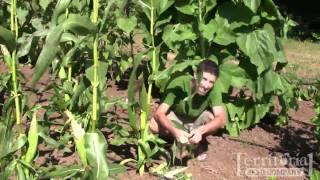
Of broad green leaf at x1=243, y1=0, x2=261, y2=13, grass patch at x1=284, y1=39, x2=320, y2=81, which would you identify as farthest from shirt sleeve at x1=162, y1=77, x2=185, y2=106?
grass patch at x1=284, y1=39, x2=320, y2=81

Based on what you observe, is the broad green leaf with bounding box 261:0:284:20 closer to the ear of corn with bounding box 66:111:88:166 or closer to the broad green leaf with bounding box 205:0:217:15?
the broad green leaf with bounding box 205:0:217:15

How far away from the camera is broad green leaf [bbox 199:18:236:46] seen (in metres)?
3.56

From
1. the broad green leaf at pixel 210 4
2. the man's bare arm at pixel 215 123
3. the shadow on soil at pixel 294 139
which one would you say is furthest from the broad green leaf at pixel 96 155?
the shadow on soil at pixel 294 139

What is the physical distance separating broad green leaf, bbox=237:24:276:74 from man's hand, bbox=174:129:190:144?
82cm

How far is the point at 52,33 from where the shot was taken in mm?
2092

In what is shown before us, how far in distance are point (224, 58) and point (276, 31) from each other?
1.73 ft

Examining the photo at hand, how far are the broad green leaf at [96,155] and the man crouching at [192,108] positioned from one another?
0.88 metres

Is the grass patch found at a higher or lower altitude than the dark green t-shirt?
higher

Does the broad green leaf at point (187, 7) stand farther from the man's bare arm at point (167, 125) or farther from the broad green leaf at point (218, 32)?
the man's bare arm at point (167, 125)

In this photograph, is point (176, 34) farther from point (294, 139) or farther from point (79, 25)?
point (79, 25)

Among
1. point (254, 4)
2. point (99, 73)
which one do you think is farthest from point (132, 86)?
point (254, 4)

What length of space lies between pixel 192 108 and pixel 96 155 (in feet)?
4.14

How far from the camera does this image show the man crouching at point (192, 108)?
11.1ft

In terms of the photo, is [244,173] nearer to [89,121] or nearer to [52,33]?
[89,121]
